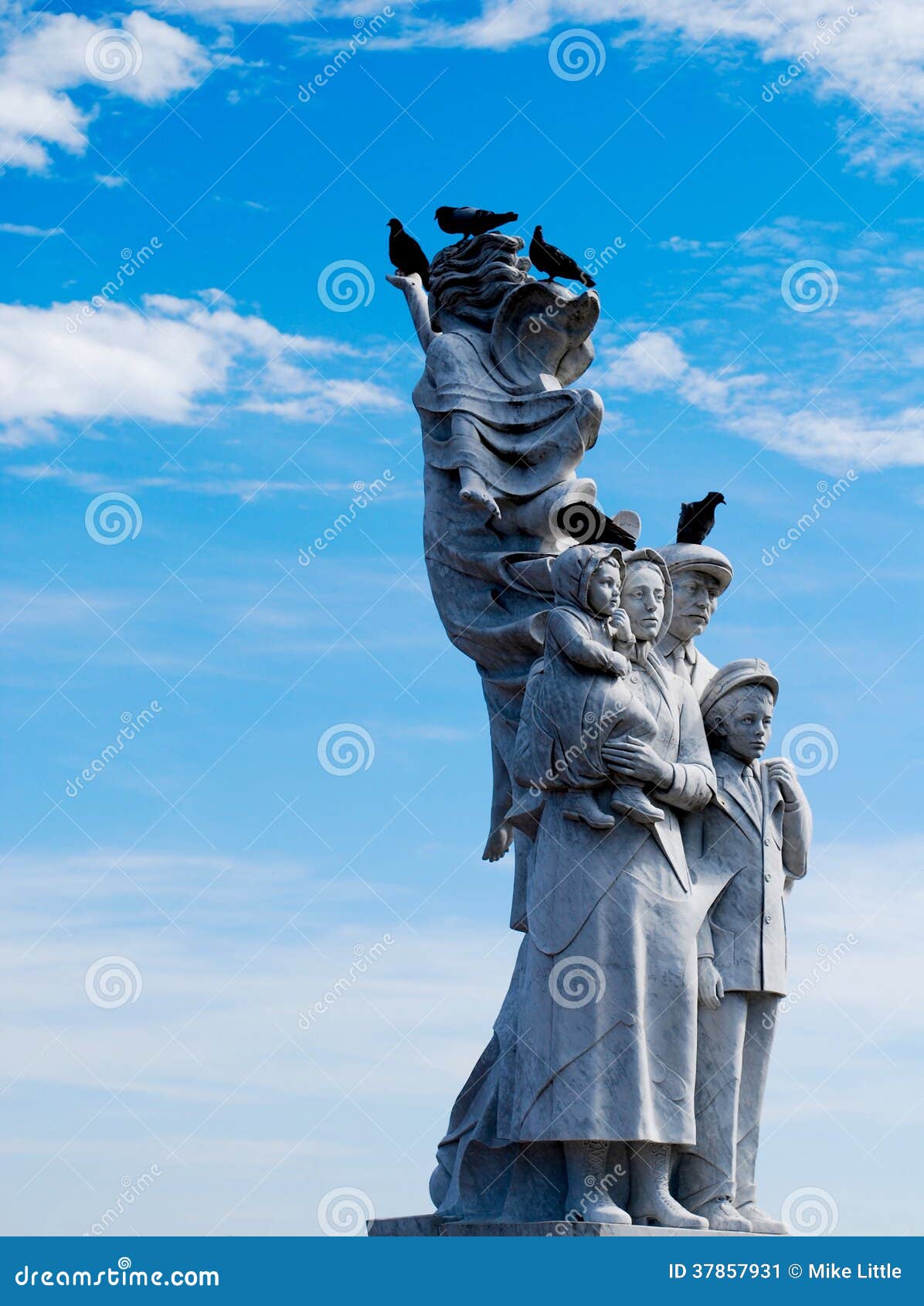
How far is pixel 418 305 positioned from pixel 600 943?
4321 millimetres

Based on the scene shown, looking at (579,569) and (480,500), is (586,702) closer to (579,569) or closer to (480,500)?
(579,569)

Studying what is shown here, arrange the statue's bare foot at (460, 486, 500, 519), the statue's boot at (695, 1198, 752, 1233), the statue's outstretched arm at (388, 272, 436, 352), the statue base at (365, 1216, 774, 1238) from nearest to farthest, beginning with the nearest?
the statue base at (365, 1216, 774, 1238) → the statue's boot at (695, 1198, 752, 1233) → the statue's bare foot at (460, 486, 500, 519) → the statue's outstretched arm at (388, 272, 436, 352)

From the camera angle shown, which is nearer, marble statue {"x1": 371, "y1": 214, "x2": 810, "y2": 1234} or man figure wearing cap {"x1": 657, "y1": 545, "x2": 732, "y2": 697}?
marble statue {"x1": 371, "y1": 214, "x2": 810, "y2": 1234}

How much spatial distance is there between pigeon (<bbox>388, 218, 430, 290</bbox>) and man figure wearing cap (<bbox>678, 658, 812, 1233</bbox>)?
10.9 feet

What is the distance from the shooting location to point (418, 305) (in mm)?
12211

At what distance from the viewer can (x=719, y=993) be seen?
11016 millimetres

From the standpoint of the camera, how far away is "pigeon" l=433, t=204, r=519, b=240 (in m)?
12.4

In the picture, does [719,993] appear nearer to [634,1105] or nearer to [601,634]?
[634,1105]

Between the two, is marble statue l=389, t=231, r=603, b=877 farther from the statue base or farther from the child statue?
the statue base

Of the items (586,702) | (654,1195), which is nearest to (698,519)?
(586,702)

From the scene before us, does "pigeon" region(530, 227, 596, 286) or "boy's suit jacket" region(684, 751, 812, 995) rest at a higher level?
"pigeon" region(530, 227, 596, 286)

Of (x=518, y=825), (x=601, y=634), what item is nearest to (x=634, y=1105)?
(x=518, y=825)

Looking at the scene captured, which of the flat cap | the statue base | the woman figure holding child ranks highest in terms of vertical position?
the flat cap

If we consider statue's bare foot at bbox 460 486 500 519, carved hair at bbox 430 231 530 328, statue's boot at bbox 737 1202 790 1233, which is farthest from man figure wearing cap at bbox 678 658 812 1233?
carved hair at bbox 430 231 530 328
